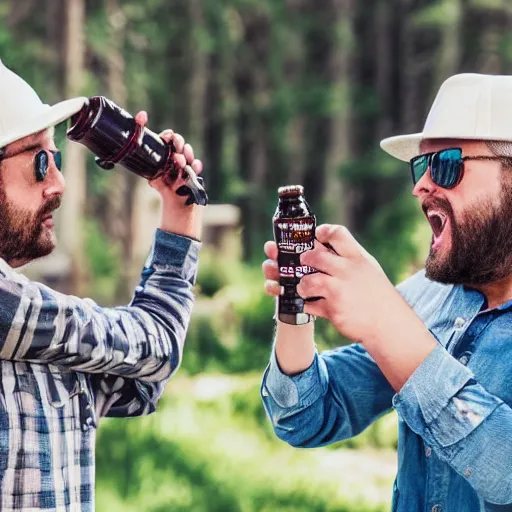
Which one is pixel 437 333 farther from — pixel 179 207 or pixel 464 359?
pixel 179 207

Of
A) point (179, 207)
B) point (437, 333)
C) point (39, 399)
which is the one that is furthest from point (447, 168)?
point (39, 399)

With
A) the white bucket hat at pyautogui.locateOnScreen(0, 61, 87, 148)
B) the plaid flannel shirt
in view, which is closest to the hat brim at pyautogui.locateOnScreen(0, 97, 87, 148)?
the white bucket hat at pyautogui.locateOnScreen(0, 61, 87, 148)

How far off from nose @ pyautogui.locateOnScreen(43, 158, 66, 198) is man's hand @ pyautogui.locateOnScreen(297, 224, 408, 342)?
0.85 m

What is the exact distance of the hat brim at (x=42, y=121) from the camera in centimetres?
243

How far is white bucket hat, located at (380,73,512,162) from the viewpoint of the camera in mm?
2309

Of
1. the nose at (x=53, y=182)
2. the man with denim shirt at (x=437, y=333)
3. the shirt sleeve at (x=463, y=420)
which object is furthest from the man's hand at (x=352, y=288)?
the nose at (x=53, y=182)

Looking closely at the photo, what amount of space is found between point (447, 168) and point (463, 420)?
2.19 ft

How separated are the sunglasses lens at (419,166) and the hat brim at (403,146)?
0.07m

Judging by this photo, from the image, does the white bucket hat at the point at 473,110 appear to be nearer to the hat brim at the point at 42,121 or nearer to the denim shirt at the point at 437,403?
the denim shirt at the point at 437,403

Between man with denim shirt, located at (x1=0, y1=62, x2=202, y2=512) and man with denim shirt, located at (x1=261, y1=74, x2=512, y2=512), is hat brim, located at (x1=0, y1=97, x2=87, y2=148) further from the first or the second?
man with denim shirt, located at (x1=261, y1=74, x2=512, y2=512)

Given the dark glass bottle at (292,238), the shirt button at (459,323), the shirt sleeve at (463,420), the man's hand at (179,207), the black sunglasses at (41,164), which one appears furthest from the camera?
the man's hand at (179,207)

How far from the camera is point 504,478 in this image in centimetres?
202

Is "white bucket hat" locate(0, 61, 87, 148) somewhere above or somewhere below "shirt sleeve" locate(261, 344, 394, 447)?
above

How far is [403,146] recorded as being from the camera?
2680 mm
